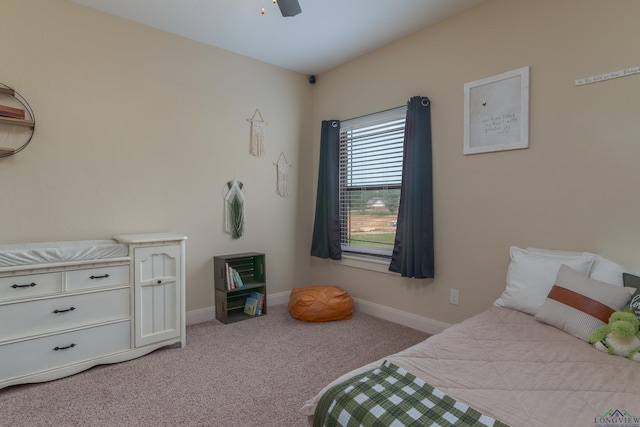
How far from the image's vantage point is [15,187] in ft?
7.80

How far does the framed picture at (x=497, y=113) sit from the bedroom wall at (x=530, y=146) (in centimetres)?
5

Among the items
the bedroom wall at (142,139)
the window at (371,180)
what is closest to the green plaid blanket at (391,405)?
the window at (371,180)

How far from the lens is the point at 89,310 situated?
2.26 metres

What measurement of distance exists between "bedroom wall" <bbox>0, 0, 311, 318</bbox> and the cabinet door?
0.52m

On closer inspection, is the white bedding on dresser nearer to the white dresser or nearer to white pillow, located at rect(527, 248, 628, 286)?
the white dresser

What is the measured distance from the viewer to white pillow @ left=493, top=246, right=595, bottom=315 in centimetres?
196

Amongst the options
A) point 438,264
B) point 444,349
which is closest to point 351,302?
point 438,264

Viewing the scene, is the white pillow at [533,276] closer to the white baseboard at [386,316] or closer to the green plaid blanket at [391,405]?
the white baseboard at [386,316]

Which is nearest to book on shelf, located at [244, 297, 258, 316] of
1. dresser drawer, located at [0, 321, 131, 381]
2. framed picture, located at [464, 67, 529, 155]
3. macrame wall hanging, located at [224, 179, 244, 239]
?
macrame wall hanging, located at [224, 179, 244, 239]

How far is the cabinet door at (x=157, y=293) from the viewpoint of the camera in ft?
8.08

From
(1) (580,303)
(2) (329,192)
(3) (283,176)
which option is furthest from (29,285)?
(1) (580,303)

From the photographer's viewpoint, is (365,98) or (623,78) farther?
(365,98)

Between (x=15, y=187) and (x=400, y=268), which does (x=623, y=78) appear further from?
(x=15, y=187)

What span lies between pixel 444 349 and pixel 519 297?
0.88m
